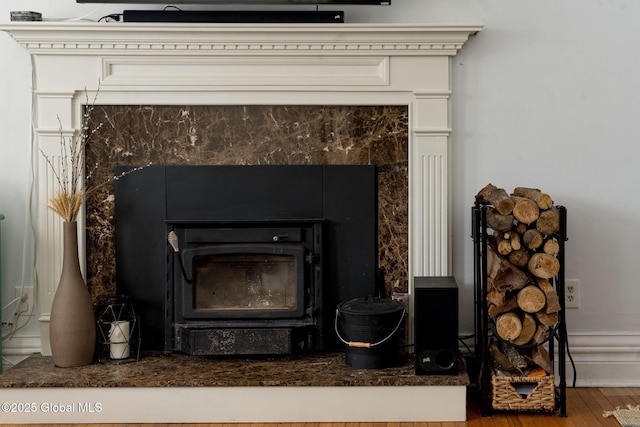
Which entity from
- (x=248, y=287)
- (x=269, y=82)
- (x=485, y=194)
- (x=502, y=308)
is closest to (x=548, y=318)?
(x=502, y=308)

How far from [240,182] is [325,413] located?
1022mm

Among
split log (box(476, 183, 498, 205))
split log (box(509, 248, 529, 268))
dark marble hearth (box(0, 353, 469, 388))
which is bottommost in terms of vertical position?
dark marble hearth (box(0, 353, 469, 388))

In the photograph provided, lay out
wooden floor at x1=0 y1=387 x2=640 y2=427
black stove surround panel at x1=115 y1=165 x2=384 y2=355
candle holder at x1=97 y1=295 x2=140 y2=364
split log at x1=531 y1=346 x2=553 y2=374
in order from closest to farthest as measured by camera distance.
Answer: wooden floor at x1=0 y1=387 x2=640 y2=427 < split log at x1=531 y1=346 x2=553 y2=374 < candle holder at x1=97 y1=295 x2=140 y2=364 < black stove surround panel at x1=115 y1=165 x2=384 y2=355

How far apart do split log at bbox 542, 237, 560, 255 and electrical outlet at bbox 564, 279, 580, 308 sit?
18.7 inches

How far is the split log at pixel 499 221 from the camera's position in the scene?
9.37ft

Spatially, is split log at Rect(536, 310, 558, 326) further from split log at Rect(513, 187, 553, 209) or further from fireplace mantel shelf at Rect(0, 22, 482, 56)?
fireplace mantel shelf at Rect(0, 22, 482, 56)

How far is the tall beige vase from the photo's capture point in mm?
2998

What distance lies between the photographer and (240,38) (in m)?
3.16

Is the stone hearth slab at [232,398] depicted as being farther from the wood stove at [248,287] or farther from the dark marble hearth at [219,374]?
the wood stove at [248,287]

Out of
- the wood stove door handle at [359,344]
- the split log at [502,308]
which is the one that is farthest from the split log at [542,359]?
the wood stove door handle at [359,344]

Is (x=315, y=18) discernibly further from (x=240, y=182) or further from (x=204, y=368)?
(x=204, y=368)

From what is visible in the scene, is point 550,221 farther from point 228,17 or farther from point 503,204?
point 228,17

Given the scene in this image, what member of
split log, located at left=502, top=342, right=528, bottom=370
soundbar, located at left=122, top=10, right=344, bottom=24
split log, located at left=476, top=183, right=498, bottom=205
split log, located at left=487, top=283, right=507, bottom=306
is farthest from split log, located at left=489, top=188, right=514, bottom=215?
soundbar, located at left=122, top=10, right=344, bottom=24

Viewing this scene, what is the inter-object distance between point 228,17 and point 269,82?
31 cm
